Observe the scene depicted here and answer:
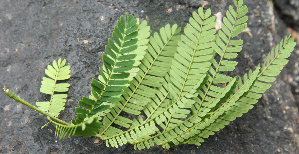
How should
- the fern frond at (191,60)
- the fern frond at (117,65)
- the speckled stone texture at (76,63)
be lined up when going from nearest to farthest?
the fern frond at (117,65) → the fern frond at (191,60) → the speckled stone texture at (76,63)

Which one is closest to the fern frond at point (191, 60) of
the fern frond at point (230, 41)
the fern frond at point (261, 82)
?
the fern frond at point (230, 41)

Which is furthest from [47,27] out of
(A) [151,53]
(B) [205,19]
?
(B) [205,19]

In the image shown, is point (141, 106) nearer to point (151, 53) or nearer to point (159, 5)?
point (151, 53)

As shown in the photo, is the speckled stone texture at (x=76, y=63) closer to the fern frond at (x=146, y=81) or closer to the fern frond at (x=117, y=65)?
the fern frond at (x=146, y=81)

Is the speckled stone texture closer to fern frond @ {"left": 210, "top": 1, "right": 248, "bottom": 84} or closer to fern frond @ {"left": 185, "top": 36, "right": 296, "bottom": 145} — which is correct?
fern frond @ {"left": 185, "top": 36, "right": 296, "bottom": 145}

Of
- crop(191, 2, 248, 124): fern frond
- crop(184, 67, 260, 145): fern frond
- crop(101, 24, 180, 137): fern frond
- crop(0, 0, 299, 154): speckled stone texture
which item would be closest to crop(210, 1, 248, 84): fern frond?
crop(191, 2, 248, 124): fern frond

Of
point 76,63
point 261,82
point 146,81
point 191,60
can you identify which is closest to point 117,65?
point 146,81
